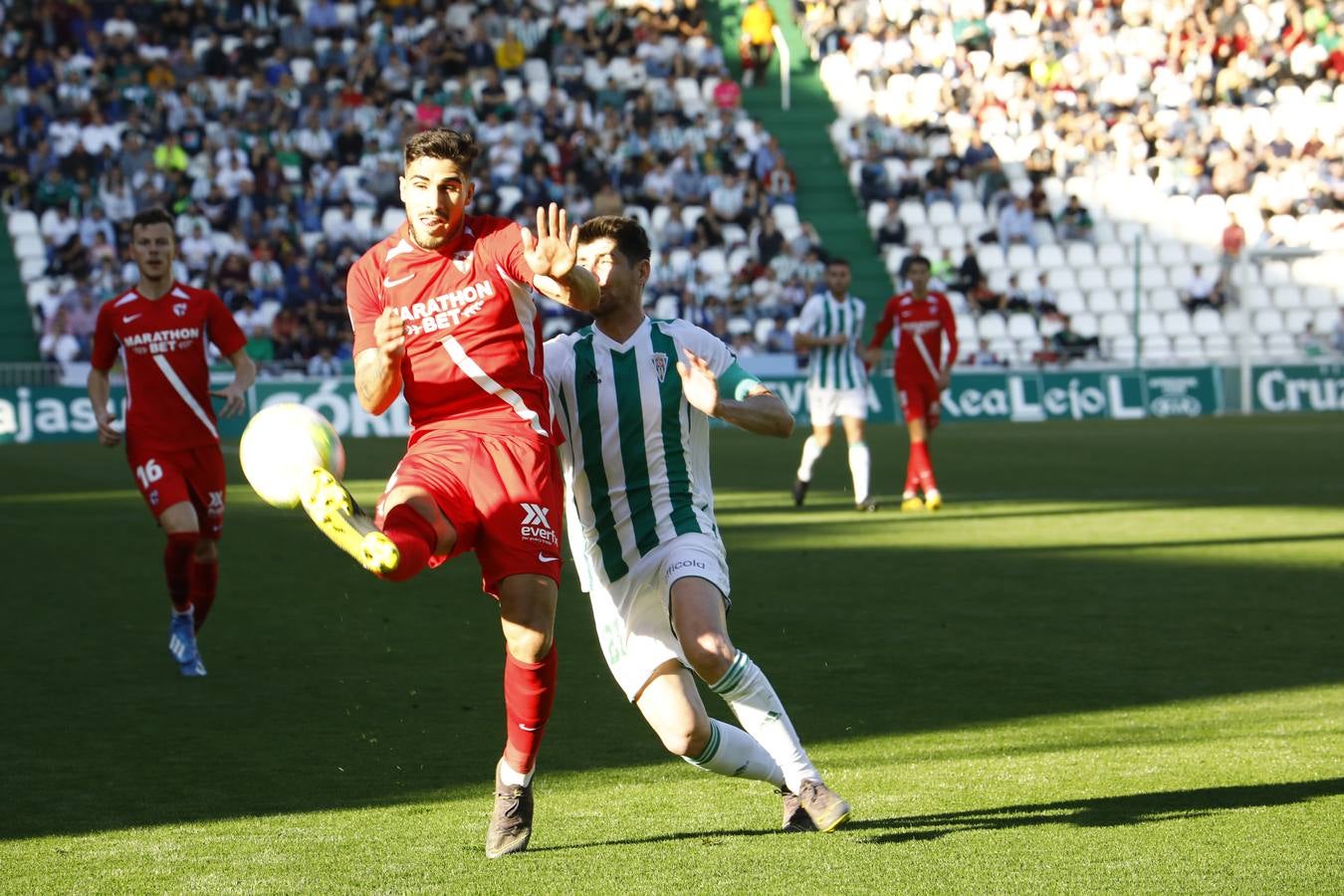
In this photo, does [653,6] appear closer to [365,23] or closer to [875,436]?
[365,23]

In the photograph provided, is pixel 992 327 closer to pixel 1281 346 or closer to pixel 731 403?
pixel 1281 346

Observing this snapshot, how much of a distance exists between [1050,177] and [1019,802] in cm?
3019

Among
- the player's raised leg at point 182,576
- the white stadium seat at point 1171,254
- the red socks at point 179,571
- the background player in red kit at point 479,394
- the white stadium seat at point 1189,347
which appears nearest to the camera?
the background player in red kit at point 479,394

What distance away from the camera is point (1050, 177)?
3459cm

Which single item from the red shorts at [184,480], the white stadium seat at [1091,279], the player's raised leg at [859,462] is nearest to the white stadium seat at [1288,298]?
the white stadium seat at [1091,279]

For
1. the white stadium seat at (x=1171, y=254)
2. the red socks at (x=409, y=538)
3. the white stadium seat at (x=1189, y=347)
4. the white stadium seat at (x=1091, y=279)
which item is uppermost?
the red socks at (x=409, y=538)

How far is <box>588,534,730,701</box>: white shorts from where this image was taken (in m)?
5.34

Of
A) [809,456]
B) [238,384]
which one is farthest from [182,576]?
[809,456]

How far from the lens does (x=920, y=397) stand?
15930 millimetres

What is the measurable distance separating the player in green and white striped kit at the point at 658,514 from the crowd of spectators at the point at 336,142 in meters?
21.8

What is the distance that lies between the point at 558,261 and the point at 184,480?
13.5 ft

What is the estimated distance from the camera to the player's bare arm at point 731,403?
201 inches

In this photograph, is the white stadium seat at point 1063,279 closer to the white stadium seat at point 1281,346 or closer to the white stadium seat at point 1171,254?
the white stadium seat at point 1171,254

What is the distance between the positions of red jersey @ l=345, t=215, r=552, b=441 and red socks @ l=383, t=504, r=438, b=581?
0.47m
